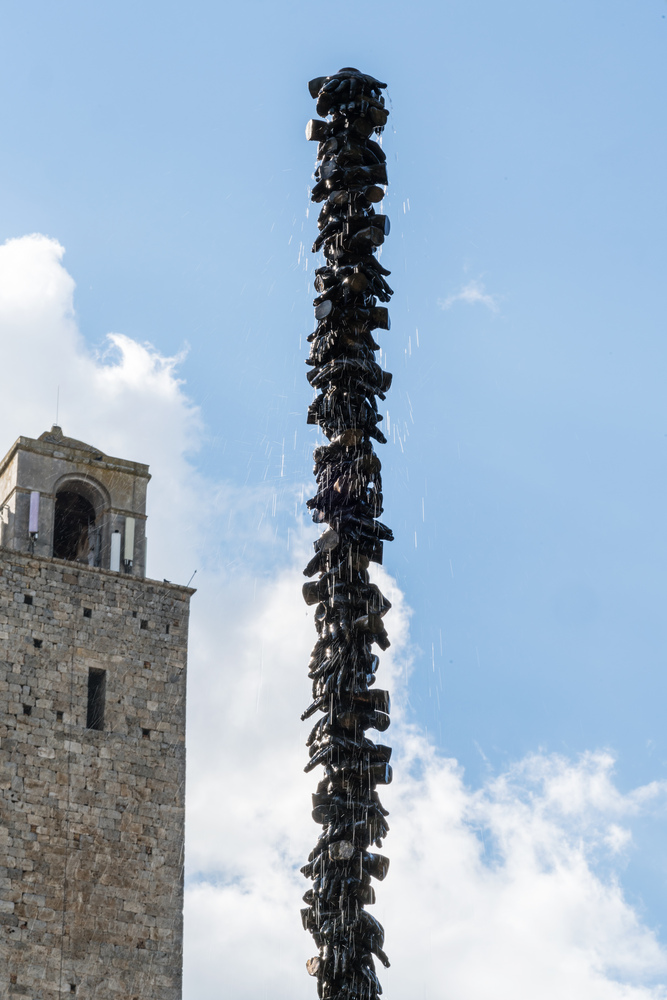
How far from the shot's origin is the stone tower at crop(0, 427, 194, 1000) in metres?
33.1

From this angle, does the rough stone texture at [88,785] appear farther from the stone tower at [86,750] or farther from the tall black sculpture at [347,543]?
the tall black sculpture at [347,543]

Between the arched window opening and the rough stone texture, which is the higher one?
the arched window opening

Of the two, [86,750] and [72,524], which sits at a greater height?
[72,524]

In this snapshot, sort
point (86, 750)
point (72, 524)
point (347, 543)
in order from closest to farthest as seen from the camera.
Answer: point (347, 543)
point (86, 750)
point (72, 524)

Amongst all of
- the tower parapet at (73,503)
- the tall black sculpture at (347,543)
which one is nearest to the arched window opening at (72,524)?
the tower parapet at (73,503)

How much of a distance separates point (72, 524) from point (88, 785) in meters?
6.88

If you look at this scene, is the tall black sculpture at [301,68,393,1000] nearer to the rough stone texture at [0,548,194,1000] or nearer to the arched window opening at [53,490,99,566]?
the rough stone texture at [0,548,194,1000]

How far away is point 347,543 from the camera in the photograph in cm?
902

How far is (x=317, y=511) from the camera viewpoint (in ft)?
29.9

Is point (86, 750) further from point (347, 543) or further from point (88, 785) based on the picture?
point (347, 543)

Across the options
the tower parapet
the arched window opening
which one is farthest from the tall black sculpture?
the arched window opening

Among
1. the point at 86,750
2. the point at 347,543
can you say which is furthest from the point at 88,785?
the point at 347,543

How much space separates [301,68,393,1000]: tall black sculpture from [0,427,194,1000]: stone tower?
2523cm

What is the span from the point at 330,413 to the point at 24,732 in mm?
26113
